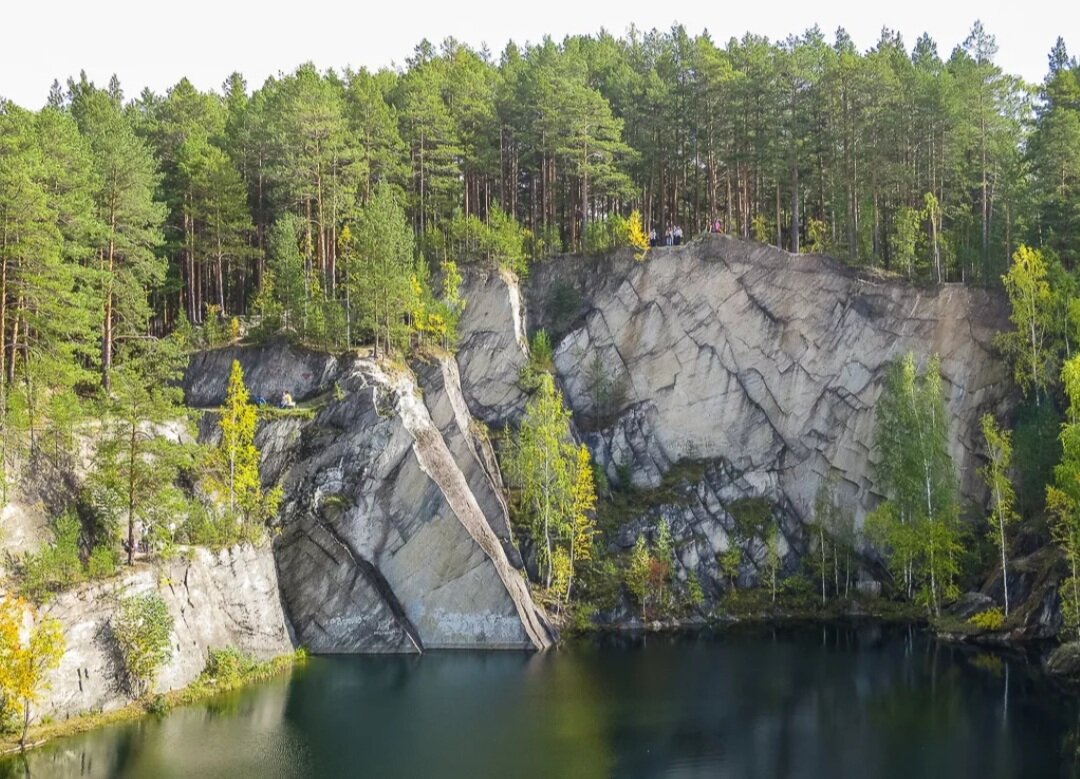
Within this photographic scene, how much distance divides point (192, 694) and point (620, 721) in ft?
56.4

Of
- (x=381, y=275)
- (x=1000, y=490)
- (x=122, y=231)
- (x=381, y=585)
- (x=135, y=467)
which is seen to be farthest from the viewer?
(x=381, y=275)

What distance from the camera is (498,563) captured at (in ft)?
177

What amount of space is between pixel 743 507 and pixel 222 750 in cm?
3581

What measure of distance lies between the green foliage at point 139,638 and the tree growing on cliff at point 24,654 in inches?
111

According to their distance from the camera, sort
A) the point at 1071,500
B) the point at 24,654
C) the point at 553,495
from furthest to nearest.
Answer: the point at 553,495
the point at 1071,500
the point at 24,654

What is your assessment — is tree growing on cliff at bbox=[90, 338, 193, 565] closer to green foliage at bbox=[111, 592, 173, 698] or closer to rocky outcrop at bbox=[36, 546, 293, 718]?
rocky outcrop at bbox=[36, 546, 293, 718]

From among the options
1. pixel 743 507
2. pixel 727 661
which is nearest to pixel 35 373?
pixel 727 661

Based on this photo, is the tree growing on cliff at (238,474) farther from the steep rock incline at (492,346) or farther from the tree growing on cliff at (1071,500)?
the tree growing on cliff at (1071,500)

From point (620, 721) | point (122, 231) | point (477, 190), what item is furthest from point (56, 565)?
point (477, 190)

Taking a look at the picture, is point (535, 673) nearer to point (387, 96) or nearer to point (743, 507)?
point (743, 507)

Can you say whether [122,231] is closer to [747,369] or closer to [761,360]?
[747,369]

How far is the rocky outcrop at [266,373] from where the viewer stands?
60.2m

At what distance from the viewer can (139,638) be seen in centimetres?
4022

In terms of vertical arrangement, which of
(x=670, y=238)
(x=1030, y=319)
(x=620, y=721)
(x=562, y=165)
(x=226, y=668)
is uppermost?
(x=562, y=165)
